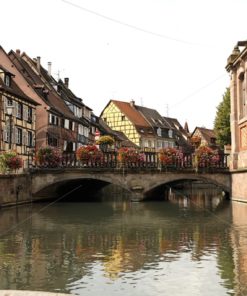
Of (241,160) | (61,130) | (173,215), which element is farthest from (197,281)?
(61,130)

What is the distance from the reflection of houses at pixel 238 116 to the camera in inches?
1430

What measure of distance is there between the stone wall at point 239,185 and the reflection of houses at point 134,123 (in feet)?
165

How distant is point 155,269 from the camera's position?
1277 cm

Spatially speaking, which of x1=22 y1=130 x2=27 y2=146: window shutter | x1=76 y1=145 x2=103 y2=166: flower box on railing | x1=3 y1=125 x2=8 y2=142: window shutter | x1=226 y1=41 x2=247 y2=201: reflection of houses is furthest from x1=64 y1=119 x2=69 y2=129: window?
x1=226 y1=41 x2=247 y2=201: reflection of houses

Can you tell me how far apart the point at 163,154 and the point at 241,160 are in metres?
6.36

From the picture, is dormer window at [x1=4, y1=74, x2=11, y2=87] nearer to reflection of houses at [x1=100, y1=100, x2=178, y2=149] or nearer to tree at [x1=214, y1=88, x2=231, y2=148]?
tree at [x1=214, y1=88, x2=231, y2=148]

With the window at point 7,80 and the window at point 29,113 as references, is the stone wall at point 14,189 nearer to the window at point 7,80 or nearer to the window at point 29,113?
the window at point 7,80

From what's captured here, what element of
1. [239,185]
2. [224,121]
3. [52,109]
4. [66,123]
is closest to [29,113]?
[52,109]

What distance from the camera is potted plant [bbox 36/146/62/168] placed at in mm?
39312

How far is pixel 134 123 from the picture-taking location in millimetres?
88438

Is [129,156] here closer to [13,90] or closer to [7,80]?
[13,90]

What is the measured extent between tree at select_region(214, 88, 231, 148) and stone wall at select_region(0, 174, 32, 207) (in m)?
27.6

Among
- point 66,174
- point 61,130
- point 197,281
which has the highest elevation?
point 61,130

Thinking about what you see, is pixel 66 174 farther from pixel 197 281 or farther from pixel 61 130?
pixel 197 281
